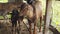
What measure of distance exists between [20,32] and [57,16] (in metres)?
1.20

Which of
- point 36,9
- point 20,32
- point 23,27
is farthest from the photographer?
point 23,27

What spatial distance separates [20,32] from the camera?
93.8 inches

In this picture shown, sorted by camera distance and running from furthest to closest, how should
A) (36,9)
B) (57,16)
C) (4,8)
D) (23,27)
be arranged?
(57,16), (23,27), (36,9), (4,8)

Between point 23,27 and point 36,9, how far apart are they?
2.65ft

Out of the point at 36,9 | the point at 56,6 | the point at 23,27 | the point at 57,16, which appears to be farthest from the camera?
the point at 56,6

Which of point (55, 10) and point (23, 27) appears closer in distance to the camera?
point (23, 27)

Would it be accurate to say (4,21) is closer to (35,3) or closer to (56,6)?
(35,3)

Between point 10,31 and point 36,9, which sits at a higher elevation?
point 36,9

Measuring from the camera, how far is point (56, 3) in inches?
146

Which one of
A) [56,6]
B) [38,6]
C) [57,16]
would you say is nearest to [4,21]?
[38,6]

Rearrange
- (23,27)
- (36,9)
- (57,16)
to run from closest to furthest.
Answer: (36,9)
(23,27)
(57,16)

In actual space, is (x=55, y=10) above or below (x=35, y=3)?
below

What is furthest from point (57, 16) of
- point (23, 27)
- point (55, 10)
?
point (23, 27)

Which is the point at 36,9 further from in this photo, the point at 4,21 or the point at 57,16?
the point at 57,16
